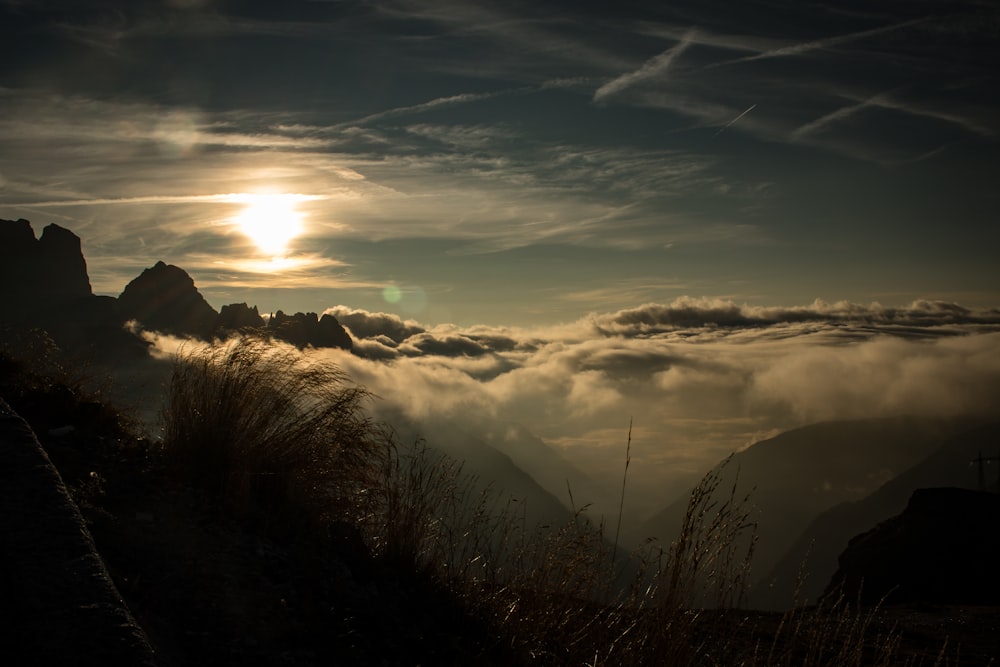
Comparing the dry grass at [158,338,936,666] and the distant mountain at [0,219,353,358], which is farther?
the distant mountain at [0,219,353,358]

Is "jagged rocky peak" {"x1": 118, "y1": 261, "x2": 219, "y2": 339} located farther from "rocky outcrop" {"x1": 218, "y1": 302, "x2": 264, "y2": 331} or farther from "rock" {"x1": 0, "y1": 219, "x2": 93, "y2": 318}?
"rocky outcrop" {"x1": 218, "y1": 302, "x2": 264, "y2": 331}

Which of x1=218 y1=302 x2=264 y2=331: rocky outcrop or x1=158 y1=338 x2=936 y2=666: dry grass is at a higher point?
x1=218 y1=302 x2=264 y2=331: rocky outcrop

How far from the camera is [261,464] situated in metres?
5.69

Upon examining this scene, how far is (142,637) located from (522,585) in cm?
300

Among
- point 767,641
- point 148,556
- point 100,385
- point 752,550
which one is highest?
point 100,385

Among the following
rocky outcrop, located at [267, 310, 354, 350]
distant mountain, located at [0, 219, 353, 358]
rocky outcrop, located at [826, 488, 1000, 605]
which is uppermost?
distant mountain, located at [0, 219, 353, 358]

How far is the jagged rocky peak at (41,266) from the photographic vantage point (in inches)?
4104

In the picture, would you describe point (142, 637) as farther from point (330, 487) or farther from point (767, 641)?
point (767, 641)

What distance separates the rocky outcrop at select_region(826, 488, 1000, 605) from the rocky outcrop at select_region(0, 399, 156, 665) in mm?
12406

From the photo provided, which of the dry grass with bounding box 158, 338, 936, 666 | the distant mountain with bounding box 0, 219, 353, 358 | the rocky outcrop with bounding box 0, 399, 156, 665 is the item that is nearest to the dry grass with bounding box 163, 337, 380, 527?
the dry grass with bounding box 158, 338, 936, 666

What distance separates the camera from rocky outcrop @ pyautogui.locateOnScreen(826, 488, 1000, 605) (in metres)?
12.6

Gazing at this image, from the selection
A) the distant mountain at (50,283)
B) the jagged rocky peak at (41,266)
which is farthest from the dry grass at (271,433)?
the jagged rocky peak at (41,266)

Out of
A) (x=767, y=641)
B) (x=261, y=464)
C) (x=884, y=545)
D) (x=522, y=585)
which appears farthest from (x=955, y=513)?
(x=261, y=464)

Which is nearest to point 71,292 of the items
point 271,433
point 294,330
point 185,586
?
point 294,330
